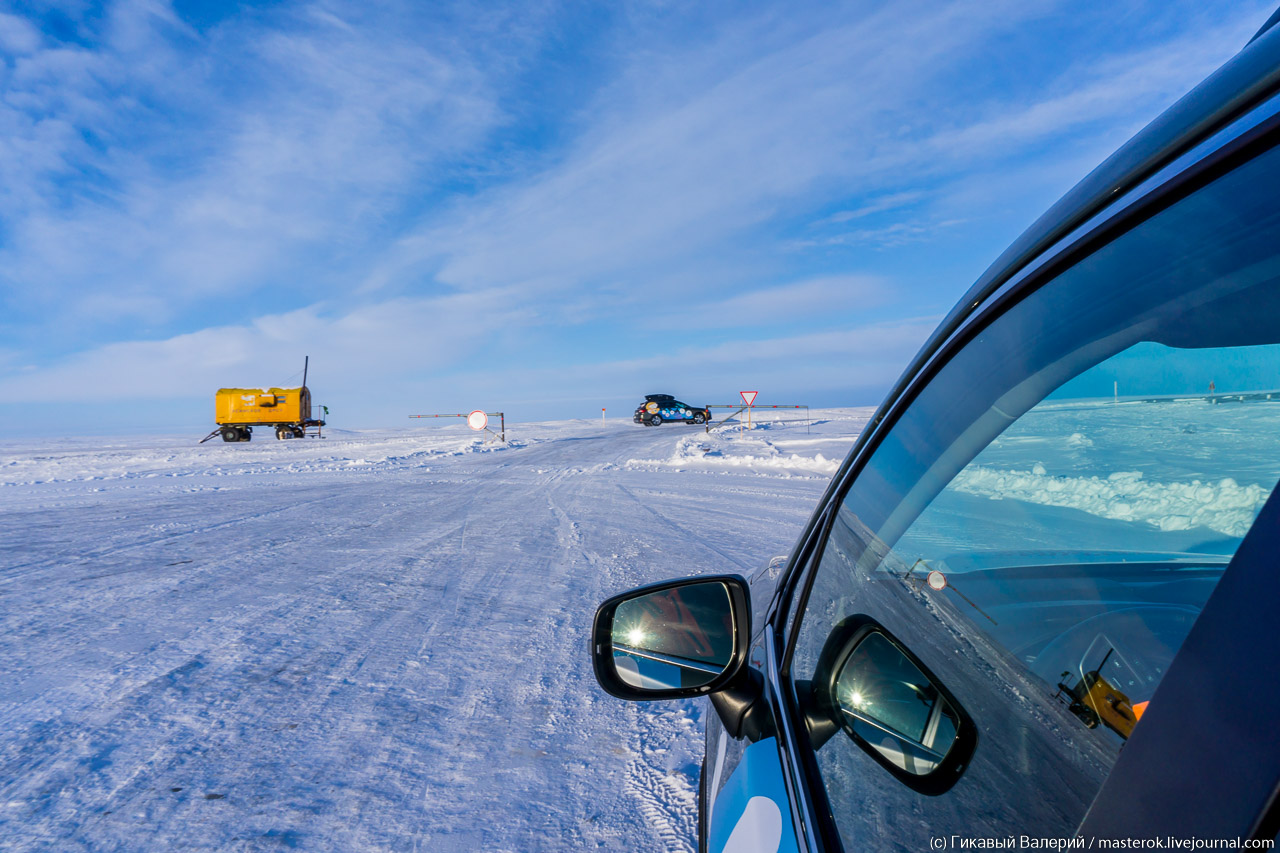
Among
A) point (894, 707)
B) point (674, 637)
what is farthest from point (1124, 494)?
point (674, 637)

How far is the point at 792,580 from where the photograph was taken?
1790mm

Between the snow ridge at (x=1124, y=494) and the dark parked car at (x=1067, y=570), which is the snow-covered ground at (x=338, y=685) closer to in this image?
the dark parked car at (x=1067, y=570)

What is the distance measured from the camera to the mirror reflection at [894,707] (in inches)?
39.0

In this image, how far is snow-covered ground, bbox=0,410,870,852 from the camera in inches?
87.7

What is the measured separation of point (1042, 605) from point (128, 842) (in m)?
2.84

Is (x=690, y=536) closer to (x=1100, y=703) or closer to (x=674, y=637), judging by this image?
(x=674, y=637)

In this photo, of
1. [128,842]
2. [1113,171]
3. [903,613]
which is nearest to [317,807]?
[128,842]

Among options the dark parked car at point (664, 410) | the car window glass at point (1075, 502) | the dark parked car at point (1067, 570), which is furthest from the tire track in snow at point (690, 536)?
the dark parked car at point (664, 410)

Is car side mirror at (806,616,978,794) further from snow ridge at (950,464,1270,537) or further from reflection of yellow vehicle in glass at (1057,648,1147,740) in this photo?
snow ridge at (950,464,1270,537)

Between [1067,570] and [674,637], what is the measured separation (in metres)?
0.87

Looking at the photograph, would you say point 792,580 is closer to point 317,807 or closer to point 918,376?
point 918,376

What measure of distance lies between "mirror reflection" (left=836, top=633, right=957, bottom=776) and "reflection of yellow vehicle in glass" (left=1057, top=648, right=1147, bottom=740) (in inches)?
6.8

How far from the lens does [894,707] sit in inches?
43.6

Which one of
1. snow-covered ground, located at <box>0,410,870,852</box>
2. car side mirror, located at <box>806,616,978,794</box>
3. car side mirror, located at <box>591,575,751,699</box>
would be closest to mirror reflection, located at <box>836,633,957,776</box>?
car side mirror, located at <box>806,616,978,794</box>
